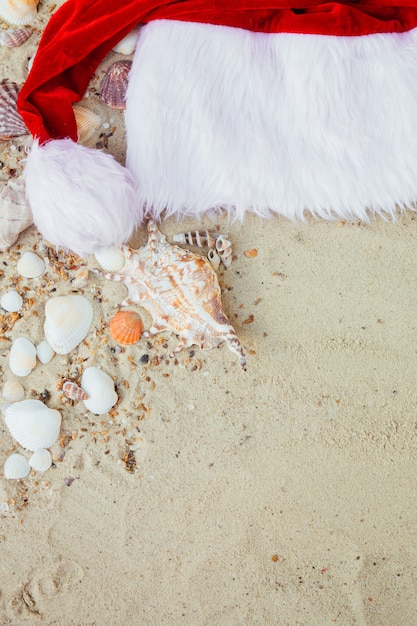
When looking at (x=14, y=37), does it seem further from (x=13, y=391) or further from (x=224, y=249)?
(x=13, y=391)

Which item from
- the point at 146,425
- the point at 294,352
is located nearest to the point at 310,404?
the point at 294,352

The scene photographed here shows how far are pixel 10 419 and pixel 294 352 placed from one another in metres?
0.79

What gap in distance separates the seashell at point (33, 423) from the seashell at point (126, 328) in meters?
0.27

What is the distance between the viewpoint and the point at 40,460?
4.48 ft

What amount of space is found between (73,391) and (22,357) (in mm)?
165

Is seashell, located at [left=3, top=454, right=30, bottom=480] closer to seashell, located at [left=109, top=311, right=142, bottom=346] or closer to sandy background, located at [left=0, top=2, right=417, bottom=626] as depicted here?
sandy background, located at [left=0, top=2, right=417, bottom=626]

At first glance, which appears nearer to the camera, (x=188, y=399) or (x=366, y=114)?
(x=366, y=114)

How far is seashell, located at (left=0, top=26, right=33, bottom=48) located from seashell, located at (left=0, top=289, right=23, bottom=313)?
69cm

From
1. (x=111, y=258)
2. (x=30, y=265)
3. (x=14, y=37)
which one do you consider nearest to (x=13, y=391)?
(x=30, y=265)

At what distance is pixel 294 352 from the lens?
137 centimetres

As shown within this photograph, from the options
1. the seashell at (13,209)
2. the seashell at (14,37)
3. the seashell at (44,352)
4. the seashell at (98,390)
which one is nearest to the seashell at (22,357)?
the seashell at (44,352)

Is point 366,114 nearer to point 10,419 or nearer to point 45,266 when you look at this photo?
point 45,266

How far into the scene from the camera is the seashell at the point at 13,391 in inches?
54.2

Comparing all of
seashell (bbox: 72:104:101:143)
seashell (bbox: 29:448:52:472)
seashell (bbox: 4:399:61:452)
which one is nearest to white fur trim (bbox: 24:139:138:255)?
seashell (bbox: 72:104:101:143)
